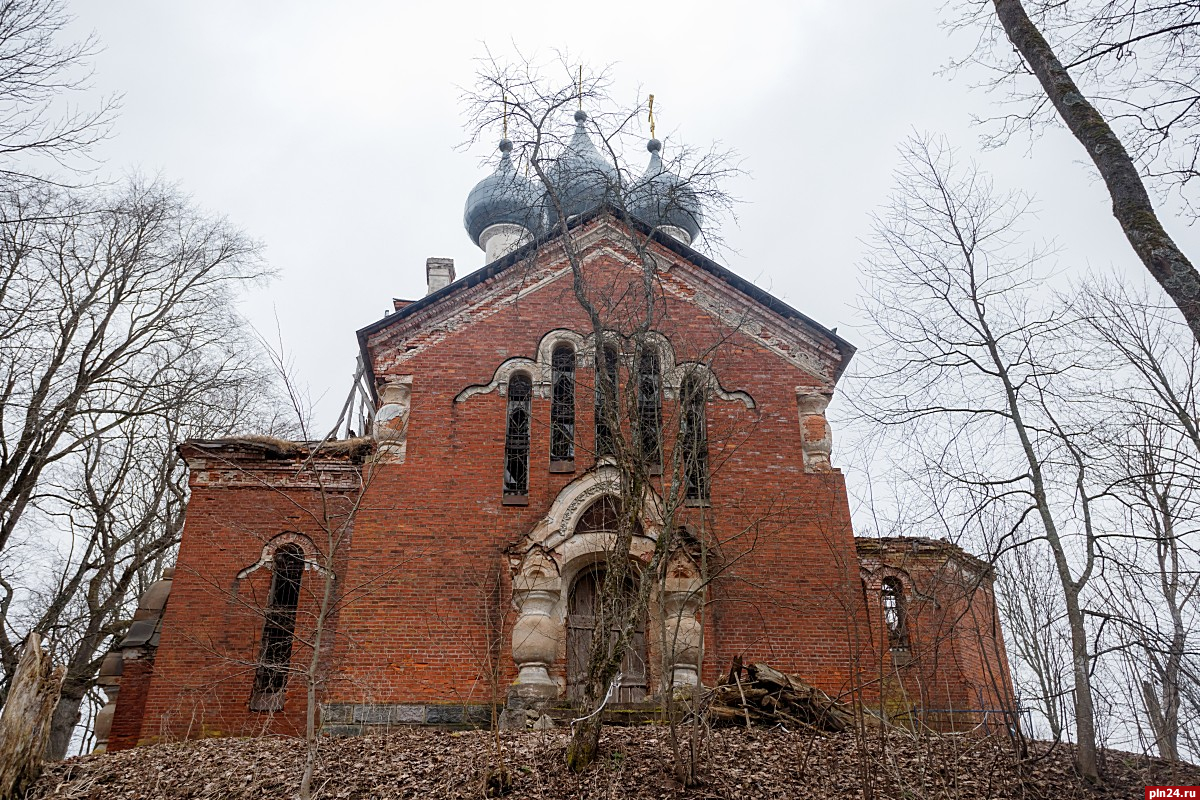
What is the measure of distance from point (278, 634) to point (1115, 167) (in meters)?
11.8

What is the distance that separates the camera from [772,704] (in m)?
10.8

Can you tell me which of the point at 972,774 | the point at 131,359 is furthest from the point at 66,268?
the point at 972,774

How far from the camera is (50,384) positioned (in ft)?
51.3

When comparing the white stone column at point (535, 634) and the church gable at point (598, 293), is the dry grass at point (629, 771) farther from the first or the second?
the church gable at point (598, 293)

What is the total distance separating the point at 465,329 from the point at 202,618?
214 inches

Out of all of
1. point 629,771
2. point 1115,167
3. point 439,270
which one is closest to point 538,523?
point 629,771

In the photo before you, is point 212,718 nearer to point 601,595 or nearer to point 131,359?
point 601,595

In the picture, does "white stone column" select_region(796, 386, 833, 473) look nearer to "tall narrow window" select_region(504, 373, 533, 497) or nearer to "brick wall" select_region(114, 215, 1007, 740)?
"brick wall" select_region(114, 215, 1007, 740)

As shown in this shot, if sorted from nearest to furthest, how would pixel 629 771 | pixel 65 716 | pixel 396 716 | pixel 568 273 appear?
pixel 629 771
pixel 396 716
pixel 568 273
pixel 65 716

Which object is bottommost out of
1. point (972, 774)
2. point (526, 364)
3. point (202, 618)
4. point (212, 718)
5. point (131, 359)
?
point (972, 774)

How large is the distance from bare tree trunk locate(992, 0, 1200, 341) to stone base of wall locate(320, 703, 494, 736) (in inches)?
328

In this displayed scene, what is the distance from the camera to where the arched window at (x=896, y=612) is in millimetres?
14191

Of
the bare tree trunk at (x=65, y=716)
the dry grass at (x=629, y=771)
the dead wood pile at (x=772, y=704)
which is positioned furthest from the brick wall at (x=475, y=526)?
the bare tree trunk at (x=65, y=716)

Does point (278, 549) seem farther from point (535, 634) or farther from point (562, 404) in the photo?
point (562, 404)
